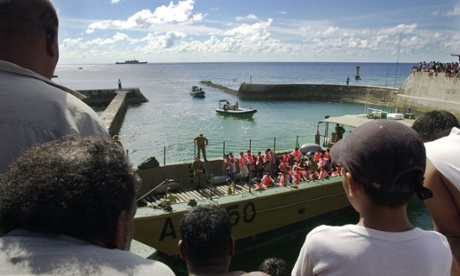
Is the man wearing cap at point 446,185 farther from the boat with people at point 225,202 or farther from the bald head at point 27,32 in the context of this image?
the boat with people at point 225,202

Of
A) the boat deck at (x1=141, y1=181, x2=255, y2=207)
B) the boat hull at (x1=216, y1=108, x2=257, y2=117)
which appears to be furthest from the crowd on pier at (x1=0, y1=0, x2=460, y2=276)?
the boat hull at (x1=216, y1=108, x2=257, y2=117)

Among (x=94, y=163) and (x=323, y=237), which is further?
(x=323, y=237)

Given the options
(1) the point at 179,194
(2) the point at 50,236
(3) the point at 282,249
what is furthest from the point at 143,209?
(2) the point at 50,236

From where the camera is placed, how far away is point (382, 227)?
1914 mm

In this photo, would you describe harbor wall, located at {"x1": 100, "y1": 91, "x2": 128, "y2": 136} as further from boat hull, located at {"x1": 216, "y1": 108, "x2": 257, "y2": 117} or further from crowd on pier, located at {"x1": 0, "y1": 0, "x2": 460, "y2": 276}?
crowd on pier, located at {"x1": 0, "y1": 0, "x2": 460, "y2": 276}

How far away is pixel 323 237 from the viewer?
1.91m

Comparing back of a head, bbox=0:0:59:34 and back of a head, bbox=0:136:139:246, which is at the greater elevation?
back of a head, bbox=0:0:59:34

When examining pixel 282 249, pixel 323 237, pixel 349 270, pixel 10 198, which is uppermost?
pixel 10 198

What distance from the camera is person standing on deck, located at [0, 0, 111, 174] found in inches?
57.8

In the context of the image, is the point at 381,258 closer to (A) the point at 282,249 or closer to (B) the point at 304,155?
(A) the point at 282,249

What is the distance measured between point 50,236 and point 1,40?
1046 millimetres

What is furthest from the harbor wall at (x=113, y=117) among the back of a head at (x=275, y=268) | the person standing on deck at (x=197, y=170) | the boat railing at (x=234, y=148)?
the back of a head at (x=275, y=268)

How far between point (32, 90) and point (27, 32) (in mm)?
322

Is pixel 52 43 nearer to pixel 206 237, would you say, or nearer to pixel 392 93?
pixel 206 237
